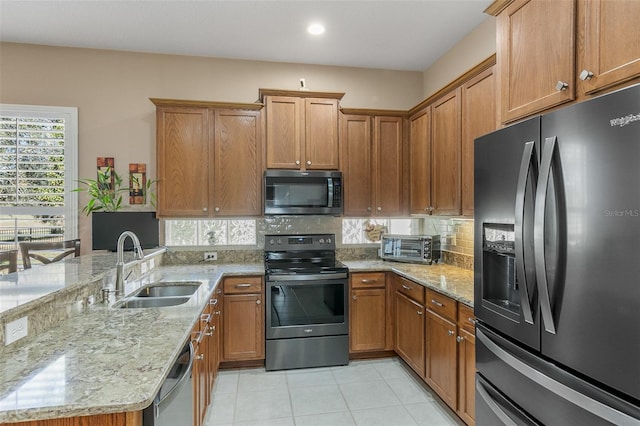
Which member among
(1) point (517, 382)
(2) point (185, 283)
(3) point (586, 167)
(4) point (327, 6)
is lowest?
(1) point (517, 382)

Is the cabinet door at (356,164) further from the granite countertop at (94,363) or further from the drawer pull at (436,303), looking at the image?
the granite countertop at (94,363)

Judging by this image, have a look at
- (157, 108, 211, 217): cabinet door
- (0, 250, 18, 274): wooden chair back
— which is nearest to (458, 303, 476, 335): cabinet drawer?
(157, 108, 211, 217): cabinet door

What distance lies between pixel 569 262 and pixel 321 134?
102 inches

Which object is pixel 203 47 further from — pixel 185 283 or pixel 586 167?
pixel 586 167

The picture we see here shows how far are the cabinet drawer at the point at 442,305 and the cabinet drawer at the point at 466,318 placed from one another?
5 cm

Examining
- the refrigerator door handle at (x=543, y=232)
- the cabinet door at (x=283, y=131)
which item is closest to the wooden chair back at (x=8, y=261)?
the cabinet door at (x=283, y=131)

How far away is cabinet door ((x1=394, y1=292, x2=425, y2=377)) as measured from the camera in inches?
112

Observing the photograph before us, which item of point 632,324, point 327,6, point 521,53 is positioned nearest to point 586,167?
point 632,324

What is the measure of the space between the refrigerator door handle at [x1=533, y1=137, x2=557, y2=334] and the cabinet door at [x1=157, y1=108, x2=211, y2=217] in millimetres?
2764

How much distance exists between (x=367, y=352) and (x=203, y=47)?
3294 mm

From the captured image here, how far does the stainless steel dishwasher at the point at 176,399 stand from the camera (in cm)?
114

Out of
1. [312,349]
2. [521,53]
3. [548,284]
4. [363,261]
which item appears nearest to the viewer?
[548,284]

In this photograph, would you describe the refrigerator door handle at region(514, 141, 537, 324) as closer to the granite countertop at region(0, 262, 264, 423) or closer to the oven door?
the granite countertop at region(0, 262, 264, 423)

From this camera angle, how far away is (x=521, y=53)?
1.74 metres
